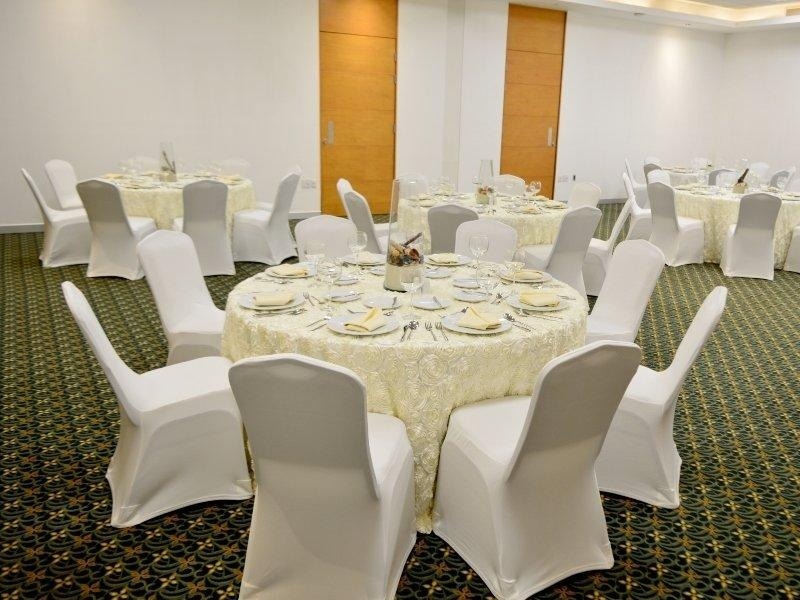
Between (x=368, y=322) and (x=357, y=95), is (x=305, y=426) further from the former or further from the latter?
(x=357, y=95)

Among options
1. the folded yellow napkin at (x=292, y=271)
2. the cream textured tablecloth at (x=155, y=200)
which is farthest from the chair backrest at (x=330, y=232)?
the cream textured tablecloth at (x=155, y=200)

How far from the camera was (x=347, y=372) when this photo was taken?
1906 mm

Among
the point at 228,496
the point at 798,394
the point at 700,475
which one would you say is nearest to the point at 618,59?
the point at 798,394

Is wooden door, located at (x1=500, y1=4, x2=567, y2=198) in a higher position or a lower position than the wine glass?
higher

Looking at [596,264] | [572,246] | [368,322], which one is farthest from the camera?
[596,264]

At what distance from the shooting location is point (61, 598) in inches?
93.2

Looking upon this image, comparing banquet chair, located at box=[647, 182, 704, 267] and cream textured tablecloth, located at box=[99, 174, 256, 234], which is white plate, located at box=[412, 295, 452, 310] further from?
banquet chair, located at box=[647, 182, 704, 267]

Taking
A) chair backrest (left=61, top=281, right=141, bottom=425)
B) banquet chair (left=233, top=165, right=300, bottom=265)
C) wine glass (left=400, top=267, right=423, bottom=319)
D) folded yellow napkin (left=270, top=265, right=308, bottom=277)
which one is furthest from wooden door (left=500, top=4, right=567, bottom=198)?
chair backrest (left=61, top=281, right=141, bottom=425)

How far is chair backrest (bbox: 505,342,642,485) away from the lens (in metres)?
2.09

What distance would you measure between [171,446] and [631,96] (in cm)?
1183

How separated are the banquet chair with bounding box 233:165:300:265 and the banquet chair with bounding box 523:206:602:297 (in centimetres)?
273

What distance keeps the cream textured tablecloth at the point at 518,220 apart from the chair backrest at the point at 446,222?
11 cm

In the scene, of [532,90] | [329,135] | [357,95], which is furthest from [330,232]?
[532,90]

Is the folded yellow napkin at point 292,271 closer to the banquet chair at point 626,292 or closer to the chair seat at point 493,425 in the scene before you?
the chair seat at point 493,425
